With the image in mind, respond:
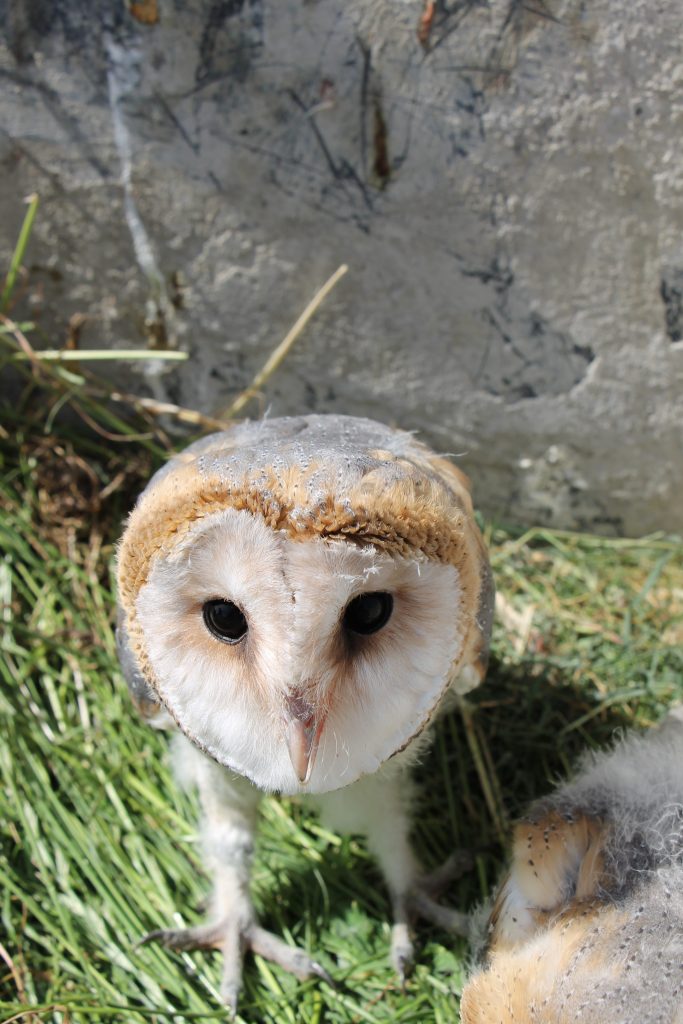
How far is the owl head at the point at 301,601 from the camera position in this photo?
1.17 meters

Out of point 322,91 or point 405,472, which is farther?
point 322,91

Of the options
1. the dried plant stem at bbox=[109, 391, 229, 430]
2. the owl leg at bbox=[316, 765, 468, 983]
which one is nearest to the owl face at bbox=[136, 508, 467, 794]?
the owl leg at bbox=[316, 765, 468, 983]

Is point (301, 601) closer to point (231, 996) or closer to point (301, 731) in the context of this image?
point (301, 731)

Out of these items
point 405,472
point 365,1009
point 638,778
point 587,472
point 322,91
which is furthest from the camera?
point 587,472

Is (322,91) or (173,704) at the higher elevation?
(322,91)

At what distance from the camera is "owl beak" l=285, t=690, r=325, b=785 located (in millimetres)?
1204

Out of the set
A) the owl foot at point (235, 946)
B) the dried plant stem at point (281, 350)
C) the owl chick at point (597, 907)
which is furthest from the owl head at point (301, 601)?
the dried plant stem at point (281, 350)

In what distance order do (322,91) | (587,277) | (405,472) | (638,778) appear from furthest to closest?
(587,277) → (322,91) → (638,778) → (405,472)

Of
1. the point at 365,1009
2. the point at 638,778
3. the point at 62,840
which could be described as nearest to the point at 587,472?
the point at 638,778

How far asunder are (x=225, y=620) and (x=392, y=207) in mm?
1247

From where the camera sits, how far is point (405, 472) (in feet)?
4.33

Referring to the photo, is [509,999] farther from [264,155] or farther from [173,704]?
[264,155]

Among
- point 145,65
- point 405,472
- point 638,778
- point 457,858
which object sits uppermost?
point 145,65

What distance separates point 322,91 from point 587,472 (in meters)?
1.20
